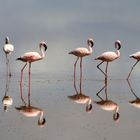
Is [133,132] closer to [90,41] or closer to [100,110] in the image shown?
[100,110]

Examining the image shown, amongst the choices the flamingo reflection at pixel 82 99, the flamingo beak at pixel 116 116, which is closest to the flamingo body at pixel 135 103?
the flamingo reflection at pixel 82 99

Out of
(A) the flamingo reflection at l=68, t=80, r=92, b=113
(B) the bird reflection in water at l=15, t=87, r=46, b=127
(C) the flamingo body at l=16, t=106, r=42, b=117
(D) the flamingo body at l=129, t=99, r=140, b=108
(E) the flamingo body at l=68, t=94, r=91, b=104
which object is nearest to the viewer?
(B) the bird reflection in water at l=15, t=87, r=46, b=127

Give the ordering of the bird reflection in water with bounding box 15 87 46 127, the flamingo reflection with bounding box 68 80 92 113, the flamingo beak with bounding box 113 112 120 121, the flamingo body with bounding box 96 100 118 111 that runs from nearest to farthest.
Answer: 1. the bird reflection in water with bounding box 15 87 46 127
2. the flamingo beak with bounding box 113 112 120 121
3. the flamingo body with bounding box 96 100 118 111
4. the flamingo reflection with bounding box 68 80 92 113

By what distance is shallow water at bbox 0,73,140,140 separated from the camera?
9180 mm

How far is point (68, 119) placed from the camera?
1064 cm

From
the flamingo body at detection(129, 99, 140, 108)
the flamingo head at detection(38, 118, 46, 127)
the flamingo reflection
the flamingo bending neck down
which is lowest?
the flamingo head at detection(38, 118, 46, 127)

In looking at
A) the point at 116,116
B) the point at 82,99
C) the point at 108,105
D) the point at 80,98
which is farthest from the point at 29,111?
the point at 80,98

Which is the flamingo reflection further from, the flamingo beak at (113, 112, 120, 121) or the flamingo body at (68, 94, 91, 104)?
the flamingo beak at (113, 112, 120, 121)

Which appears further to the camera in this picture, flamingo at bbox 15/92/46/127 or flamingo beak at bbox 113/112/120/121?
flamingo beak at bbox 113/112/120/121

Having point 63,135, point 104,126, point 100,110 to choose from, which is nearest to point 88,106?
point 100,110

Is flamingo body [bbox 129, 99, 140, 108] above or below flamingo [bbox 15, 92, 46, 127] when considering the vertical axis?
above

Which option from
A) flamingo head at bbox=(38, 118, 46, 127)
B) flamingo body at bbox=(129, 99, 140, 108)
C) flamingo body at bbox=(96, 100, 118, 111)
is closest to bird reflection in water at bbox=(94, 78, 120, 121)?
flamingo body at bbox=(96, 100, 118, 111)

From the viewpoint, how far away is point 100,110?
12.0m

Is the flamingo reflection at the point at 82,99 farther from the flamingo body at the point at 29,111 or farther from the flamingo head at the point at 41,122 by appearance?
the flamingo head at the point at 41,122
